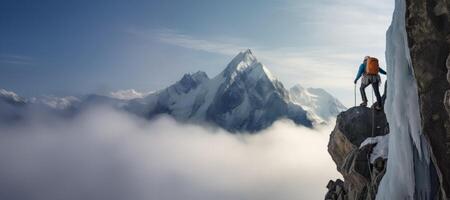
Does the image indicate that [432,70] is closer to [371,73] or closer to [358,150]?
[371,73]

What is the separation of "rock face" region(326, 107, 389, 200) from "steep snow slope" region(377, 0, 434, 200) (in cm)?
527

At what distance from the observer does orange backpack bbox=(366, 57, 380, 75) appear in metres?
25.4

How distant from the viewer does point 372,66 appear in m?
25.5

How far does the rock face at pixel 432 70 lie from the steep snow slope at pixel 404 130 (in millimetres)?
489

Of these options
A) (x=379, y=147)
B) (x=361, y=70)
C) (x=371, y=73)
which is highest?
(x=361, y=70)

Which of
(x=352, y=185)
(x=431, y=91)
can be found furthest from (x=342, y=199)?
(x=431, y=91)

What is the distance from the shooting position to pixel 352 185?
27406mm

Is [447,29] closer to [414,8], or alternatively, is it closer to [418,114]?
[414,8]

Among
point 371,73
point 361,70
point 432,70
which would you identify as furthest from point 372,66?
point 432,70

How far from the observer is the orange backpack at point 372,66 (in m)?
25.4

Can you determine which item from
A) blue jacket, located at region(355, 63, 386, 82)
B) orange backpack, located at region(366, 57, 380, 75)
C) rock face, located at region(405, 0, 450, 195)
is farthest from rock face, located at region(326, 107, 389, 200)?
rock face, located at region(405, 0, 450, 195)

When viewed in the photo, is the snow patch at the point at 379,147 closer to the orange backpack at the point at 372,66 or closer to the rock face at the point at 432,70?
the orange backpack at the point at 372,66

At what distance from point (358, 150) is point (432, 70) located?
1009 cm

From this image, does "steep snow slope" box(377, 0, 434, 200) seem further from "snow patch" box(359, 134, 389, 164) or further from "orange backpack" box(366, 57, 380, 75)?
"orange backpack" box(366, 57, 380, 75)
